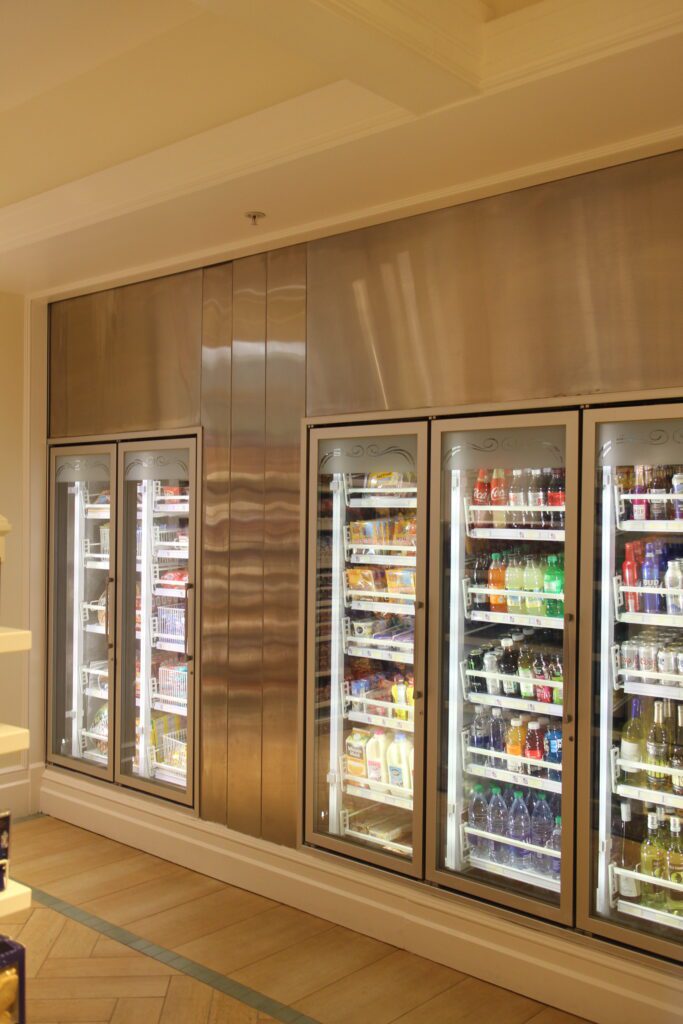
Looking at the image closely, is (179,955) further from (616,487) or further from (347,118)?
(347,118)

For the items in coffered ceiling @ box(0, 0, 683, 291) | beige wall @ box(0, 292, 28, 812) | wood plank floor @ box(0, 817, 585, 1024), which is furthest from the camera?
beige wall @ box(0, 292, 28, 812)

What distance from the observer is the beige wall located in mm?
5453

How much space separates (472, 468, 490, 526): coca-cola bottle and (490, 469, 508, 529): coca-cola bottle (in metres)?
0.02

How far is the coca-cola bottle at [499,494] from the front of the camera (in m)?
3.62

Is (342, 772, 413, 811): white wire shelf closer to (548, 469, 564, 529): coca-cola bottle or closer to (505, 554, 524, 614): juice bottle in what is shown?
(505, 554, 524, 614): juice bottle

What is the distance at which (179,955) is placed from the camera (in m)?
3.74

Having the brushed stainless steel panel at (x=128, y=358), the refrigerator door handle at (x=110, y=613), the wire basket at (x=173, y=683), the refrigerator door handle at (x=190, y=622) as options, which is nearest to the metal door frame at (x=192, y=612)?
the refrigerator door handle at (x=190, y=622)

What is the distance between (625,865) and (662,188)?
2346 millimetres

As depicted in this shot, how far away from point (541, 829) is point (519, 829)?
0.10 m

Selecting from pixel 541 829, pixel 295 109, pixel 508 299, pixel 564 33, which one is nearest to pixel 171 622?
pixel 541 829

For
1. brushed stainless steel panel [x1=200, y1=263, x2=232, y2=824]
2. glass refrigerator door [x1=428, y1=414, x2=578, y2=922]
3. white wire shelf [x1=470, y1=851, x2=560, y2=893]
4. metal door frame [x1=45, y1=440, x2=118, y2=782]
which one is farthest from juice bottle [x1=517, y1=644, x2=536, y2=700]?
metal door frame [x1=45, y1=440, x2=118, y2=782]

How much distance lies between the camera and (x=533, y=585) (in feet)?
11.7

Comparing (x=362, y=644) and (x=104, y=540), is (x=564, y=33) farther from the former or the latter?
(x=104, y=540)

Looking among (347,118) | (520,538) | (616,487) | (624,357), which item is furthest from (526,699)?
(347,118)
